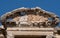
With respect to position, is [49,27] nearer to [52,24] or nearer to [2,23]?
[52,24]

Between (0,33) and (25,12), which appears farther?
(0,33)

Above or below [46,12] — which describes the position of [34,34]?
below

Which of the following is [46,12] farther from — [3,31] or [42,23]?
[3,31]

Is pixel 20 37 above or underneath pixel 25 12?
underneath

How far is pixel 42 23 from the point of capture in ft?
56.0

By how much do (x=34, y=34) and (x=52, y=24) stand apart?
1.09 meters

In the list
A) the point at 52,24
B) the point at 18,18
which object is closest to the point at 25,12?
the point at 18,18

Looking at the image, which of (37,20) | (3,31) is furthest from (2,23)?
(37,20)

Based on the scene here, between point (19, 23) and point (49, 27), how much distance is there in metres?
1.60

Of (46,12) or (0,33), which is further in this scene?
(0,33)

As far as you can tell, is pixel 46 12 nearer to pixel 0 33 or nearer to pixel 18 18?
pixel 18 18

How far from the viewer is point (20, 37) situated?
17.3 metres

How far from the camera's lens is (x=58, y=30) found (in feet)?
61.0

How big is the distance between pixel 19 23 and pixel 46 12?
1549mm
